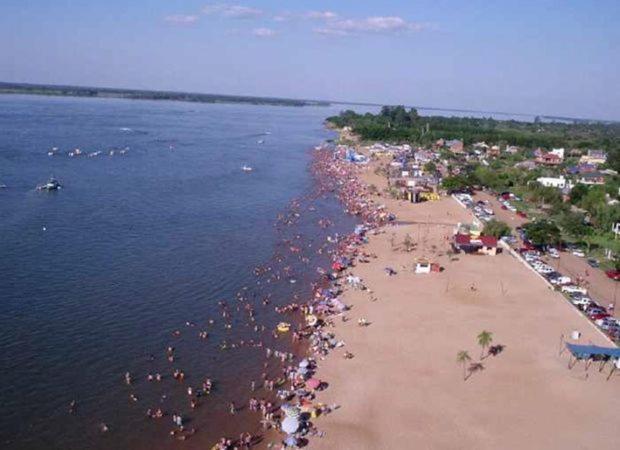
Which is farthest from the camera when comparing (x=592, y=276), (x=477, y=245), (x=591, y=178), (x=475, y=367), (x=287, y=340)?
(x=591, y=178)

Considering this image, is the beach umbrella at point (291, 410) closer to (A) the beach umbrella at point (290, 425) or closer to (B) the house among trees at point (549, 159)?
(A) the beach umbrella at point (290, 425)

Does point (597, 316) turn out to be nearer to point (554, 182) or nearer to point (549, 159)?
point (554, 182)

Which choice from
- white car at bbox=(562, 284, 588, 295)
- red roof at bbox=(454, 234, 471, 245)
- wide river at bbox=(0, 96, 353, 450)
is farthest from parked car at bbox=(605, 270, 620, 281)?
wide river at bbox=(0, 96, 353, 450)

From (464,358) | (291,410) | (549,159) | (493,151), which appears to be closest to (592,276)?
(464,358)

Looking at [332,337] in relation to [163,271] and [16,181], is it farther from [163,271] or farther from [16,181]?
[16,181]

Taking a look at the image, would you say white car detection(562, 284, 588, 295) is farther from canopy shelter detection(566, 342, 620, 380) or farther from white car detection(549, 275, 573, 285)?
canopy shelter detection(566, 342, 620, 380)

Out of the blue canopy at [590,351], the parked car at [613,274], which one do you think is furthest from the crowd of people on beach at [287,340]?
the parked car at [613,274]

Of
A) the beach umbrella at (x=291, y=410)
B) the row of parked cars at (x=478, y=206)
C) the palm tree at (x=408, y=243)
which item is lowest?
the beach umbrella at (x=291, y=410)
